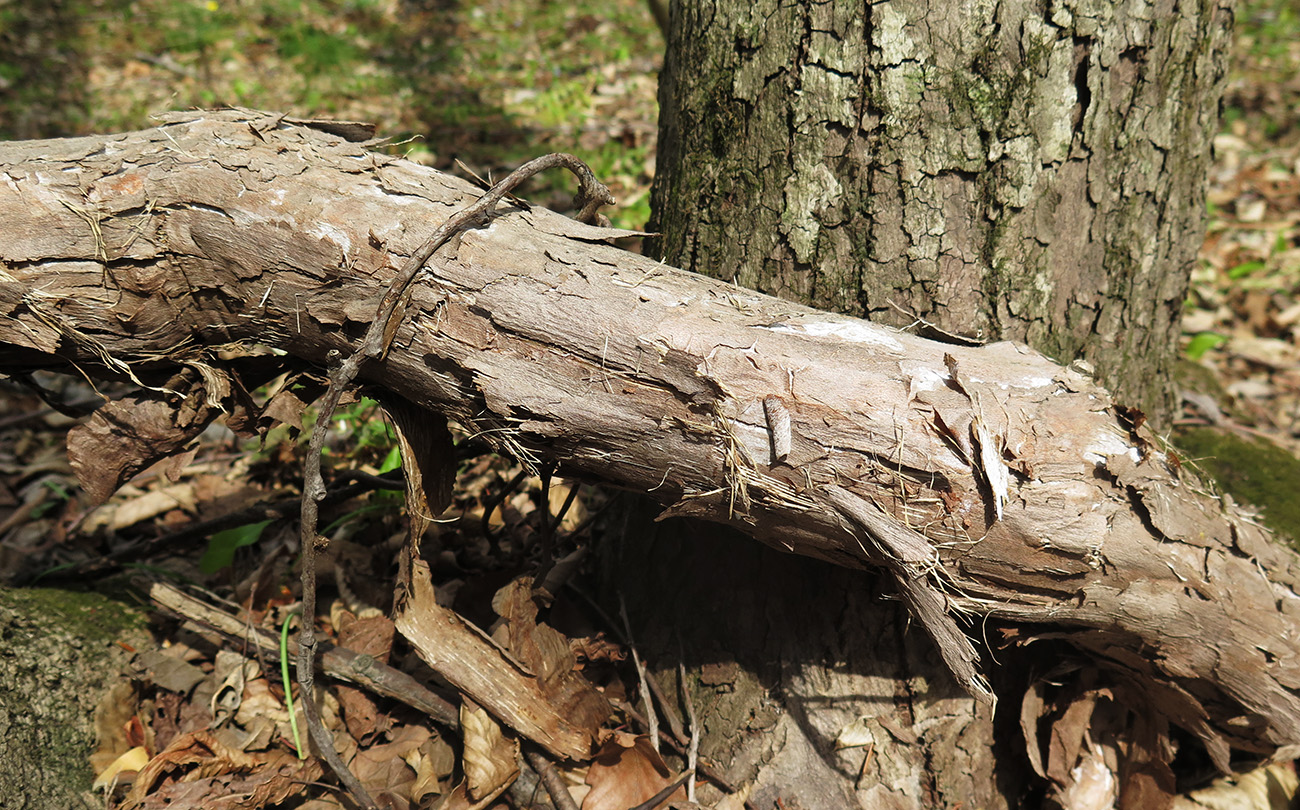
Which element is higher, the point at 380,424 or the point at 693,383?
the point at 693,383

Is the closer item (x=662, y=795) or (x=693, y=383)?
(x=693, y=383)

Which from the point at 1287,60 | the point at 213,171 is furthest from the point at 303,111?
the point at 1287,60

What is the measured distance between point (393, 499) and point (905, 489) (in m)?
1.95

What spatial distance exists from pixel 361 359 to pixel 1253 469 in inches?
115

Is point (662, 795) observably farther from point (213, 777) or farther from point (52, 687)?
point (52, 687)

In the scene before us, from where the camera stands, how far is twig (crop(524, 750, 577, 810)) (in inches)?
77.8

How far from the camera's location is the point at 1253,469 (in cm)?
272

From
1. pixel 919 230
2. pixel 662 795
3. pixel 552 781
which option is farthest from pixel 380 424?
pixel 919 230

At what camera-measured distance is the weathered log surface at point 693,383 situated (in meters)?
1.55

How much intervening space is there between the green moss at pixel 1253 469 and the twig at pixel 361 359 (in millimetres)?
2135

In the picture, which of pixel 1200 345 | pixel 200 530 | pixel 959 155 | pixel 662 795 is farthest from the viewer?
pixel 1200 345

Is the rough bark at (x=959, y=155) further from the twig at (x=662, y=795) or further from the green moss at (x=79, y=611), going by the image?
the green moss at (x=79, y=611)

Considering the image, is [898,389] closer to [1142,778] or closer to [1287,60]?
[1142,778]

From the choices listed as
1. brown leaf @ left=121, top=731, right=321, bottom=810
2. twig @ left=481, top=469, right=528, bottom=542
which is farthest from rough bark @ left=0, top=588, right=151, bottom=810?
twig @ left=481, top=469, right=528, bottom=542
